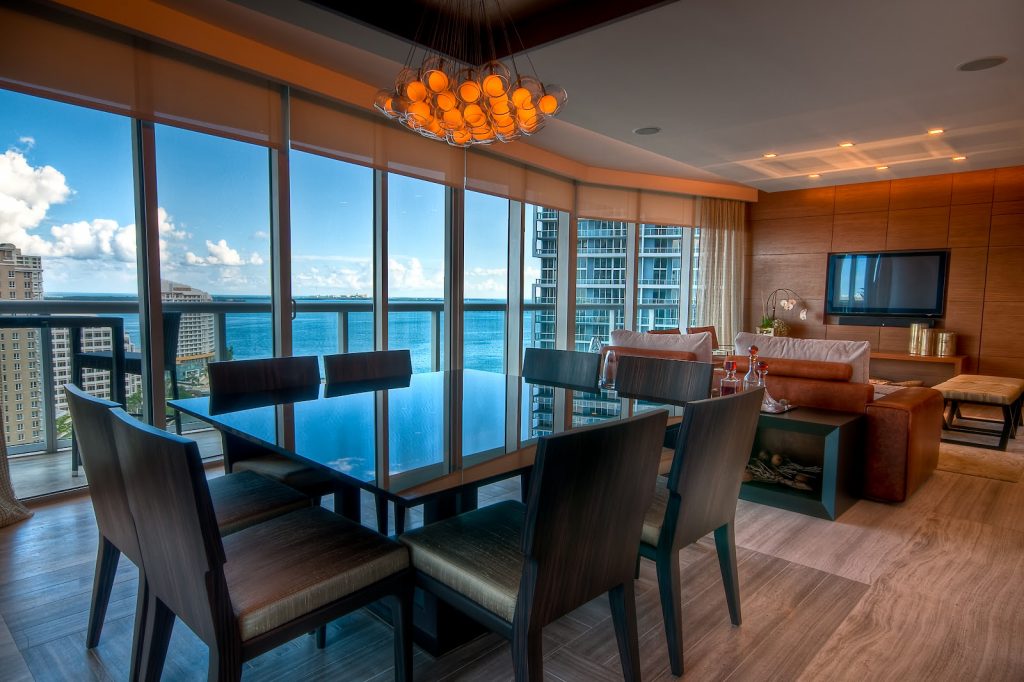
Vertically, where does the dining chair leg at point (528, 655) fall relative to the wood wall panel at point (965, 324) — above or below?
below

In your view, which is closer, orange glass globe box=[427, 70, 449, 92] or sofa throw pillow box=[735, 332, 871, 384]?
orange glass globe box=[427, 70, 449, 92]

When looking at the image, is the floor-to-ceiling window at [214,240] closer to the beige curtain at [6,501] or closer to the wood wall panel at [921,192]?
the beige curtain at [6,501]

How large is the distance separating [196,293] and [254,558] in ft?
8.63

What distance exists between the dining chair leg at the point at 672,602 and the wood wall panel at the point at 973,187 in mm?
6563

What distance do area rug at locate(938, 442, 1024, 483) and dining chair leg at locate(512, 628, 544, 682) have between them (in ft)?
12.8

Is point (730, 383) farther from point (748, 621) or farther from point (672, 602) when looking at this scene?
point (672, 602)

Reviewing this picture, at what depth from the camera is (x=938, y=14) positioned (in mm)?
2596

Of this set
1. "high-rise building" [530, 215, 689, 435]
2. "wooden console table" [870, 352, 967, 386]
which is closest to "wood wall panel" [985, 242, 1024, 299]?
"wooden console table" [870, 352, 967, 386]

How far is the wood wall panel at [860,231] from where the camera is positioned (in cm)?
655

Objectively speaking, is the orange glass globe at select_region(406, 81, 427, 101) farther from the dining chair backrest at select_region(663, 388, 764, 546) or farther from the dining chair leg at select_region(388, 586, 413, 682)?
the dining chair leg at select_region(388, 586, 413, 682)

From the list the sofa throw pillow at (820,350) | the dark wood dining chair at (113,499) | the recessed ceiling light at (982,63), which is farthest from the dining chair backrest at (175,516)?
the recessed ceiling light at (982,63)

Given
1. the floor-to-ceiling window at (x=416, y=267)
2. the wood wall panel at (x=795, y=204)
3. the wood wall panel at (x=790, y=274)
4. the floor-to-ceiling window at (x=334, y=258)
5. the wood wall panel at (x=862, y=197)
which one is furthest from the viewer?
the wood wall panel at (x=790, y=274)

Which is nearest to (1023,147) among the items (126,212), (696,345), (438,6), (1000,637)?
(696,345)

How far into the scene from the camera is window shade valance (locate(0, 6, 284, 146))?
2.58 metres
